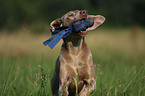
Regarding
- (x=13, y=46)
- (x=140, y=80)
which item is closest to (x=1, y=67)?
(x=140, y=80)

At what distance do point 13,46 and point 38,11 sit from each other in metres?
15.9

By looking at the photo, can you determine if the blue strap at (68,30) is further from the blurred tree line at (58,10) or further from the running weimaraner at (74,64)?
the blurred tree line at (58,10)

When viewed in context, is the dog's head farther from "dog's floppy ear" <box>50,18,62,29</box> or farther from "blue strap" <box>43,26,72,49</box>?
"blue strap" <box>43,26,72,49</box>

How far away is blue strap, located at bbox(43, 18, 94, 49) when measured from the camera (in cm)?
320

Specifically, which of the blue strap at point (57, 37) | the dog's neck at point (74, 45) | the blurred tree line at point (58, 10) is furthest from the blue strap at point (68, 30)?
the blurred tree line at point (58, 10)

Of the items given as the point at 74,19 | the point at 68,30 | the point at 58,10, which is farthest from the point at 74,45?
the point at 58,10

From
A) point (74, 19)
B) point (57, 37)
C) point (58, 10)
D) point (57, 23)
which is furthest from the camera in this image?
point (58, 10)

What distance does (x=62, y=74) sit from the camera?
126 inches

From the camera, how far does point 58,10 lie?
2689cm

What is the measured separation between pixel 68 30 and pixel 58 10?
78.7 ft

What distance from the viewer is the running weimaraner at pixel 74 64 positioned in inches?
126

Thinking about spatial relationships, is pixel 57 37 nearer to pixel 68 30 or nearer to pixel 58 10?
pixel 68 30

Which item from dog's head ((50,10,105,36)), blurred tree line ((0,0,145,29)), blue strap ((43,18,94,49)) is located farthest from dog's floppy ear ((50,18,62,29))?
blurred tree line ((0,0,145,29))

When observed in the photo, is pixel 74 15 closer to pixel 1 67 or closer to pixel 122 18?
pixel 1 67
